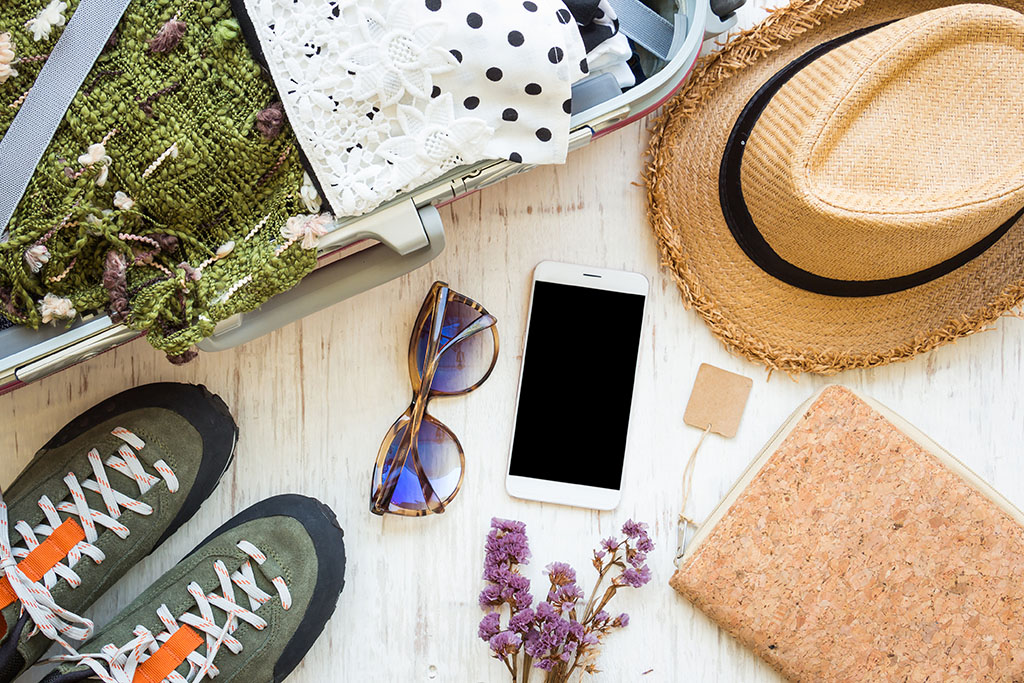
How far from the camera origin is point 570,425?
816mm

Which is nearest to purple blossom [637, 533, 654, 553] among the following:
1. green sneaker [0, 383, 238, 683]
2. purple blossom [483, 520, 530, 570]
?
purple blossom [483, 520, 530, 570]

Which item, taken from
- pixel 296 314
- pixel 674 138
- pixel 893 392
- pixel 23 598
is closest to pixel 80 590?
pixel 23 598

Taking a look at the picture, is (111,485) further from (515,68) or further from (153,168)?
(515,68)

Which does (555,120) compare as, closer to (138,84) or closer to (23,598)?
(138,84)

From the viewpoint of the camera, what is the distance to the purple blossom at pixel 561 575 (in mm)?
767

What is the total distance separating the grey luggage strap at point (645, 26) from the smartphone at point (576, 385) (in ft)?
0.79

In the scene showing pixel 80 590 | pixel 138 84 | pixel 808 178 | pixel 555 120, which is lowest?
pixel 80 590

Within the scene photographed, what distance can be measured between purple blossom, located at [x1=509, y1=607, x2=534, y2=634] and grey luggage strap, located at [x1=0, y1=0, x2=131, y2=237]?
1.99ft

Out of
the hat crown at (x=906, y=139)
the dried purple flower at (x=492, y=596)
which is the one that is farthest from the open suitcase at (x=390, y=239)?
the dried purple flower at (x=492, y=596)

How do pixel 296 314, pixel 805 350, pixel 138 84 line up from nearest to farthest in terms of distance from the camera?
1. pixel 138 84
2. pixel 296 314
3. pixel 805 350

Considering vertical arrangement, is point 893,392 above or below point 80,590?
below

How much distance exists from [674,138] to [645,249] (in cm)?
13

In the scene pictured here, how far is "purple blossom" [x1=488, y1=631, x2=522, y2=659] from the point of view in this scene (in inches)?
29.0

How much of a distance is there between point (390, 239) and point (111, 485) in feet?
1.48
